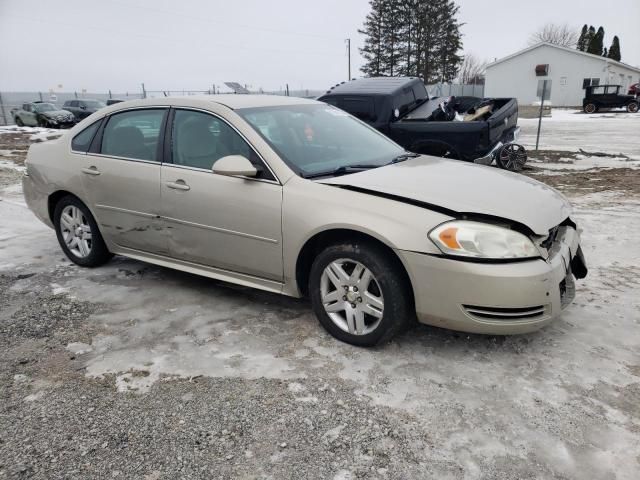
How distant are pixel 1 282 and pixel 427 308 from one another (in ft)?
12.3

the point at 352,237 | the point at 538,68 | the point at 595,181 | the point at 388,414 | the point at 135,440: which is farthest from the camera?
the point at 538,68

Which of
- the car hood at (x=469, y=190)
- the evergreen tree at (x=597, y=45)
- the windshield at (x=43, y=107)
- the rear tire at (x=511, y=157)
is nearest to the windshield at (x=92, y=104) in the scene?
the windshield at (x=43, y=107)

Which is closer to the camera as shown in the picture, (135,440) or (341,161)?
(135,440)

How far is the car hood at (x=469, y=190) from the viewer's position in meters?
2.94

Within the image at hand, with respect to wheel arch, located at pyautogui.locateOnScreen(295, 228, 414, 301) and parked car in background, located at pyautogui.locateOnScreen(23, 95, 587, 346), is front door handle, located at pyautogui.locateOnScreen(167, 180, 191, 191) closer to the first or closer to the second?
parked car in background, located at pyautogui.locateOnScreen(23, 95, 587, 346)

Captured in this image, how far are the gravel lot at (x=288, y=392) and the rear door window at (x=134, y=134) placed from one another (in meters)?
1.15

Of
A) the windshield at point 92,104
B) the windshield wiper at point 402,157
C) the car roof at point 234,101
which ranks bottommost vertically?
the windshield wiper at point 402,157

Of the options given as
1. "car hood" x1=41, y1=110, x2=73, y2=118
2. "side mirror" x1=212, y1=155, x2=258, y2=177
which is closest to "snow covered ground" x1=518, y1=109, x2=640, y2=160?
"side mirror" x1=212, y1=155, x2=258, y2=177

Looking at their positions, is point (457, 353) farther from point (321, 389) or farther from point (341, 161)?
point (341, 161)

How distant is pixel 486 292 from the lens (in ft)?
9.10

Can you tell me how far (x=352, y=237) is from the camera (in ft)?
10.3

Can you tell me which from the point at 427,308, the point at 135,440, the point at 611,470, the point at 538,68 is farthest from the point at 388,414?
the point at 538,68

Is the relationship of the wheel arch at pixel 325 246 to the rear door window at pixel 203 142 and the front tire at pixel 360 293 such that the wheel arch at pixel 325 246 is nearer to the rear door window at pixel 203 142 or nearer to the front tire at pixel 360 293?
the front tire at pixel 360 293

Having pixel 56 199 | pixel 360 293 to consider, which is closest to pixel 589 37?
pixel 56 199
